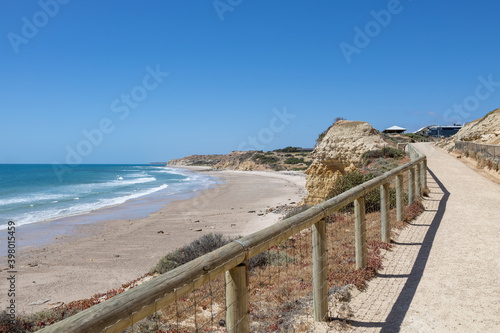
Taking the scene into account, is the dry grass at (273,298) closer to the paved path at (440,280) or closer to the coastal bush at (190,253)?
the paved path at (440,280)

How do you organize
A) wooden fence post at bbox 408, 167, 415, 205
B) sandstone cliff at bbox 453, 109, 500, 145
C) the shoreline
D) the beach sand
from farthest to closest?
sandstone cliff at bbox 453, 109, 500, 145 < the shoreline < wooden fence post at bbox 408, 167, 415, 205 < the beach sand

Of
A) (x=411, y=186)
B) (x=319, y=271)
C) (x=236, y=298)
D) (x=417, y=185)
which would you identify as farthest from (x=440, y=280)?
(x=417, y=185)

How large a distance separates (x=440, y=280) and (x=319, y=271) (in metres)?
2.07

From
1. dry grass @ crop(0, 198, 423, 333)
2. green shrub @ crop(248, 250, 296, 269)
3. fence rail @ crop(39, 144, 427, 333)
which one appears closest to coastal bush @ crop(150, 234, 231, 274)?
dry grass @ crop(0, 198, 423, 333)

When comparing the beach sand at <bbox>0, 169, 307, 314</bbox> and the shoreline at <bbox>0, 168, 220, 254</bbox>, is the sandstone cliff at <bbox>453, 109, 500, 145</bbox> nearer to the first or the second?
the beach sand at <bbox>0, 169, 307, 314</bbox>

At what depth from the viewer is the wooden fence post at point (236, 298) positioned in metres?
2.28

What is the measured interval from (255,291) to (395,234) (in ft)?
10.3

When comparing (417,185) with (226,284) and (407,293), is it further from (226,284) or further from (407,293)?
(226,284)

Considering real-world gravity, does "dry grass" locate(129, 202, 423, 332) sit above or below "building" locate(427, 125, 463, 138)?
below

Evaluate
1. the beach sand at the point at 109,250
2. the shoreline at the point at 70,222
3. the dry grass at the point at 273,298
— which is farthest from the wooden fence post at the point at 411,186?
the shoreline at the point at 70,222

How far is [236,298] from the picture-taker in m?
2.28

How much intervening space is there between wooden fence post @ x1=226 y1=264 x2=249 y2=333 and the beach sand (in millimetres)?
6189

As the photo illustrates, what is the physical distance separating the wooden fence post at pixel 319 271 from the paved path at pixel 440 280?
0.40 metres

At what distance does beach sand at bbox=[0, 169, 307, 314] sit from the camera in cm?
809
